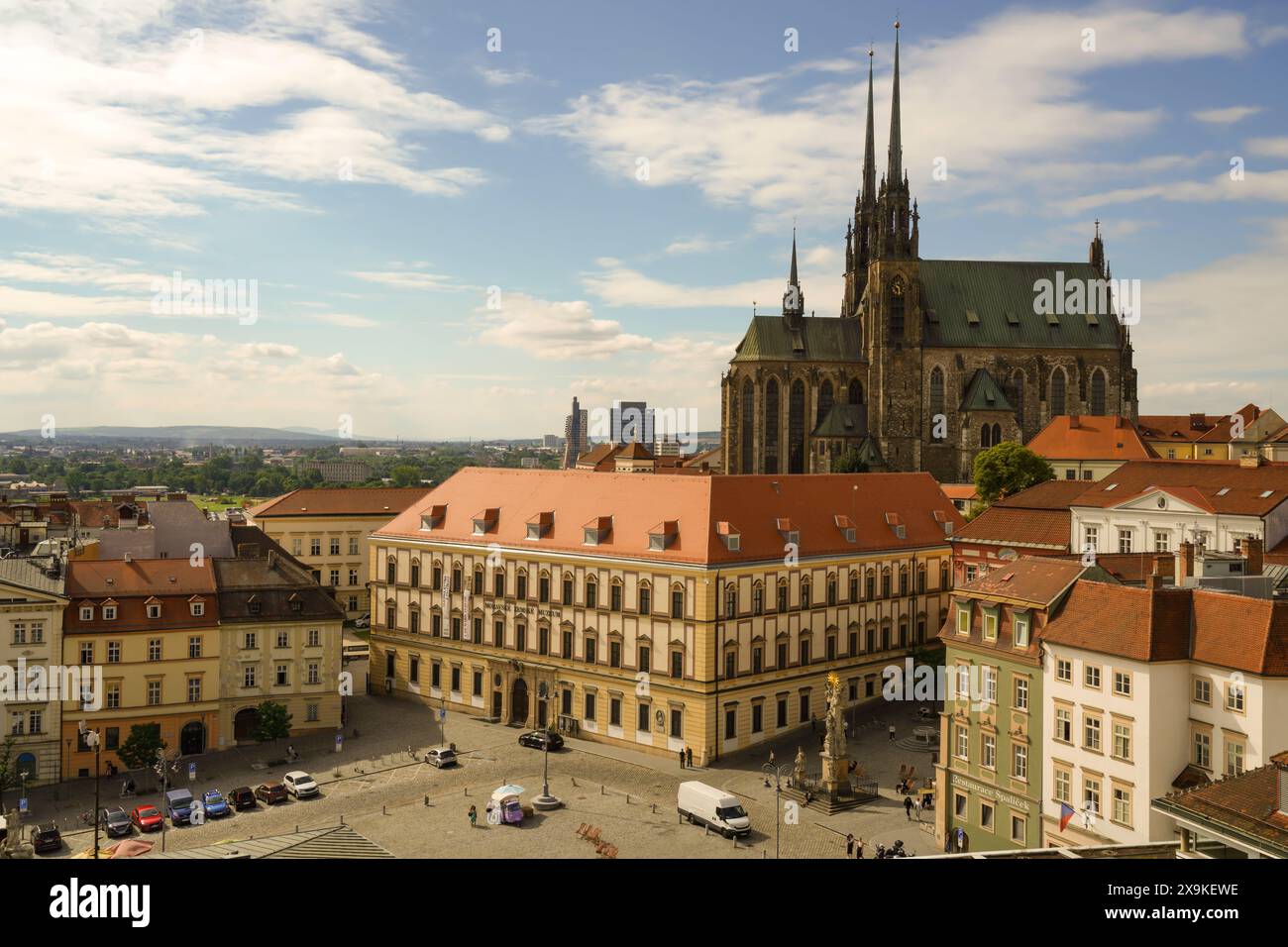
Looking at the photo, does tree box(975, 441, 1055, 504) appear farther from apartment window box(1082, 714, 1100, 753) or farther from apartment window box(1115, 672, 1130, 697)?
apartment window box(1115, 672, 1130, 697)

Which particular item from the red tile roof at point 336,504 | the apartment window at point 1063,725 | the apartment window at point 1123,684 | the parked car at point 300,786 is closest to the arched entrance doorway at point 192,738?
the parked car at point 300,786

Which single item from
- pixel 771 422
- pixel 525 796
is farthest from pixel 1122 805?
pixel 771 422

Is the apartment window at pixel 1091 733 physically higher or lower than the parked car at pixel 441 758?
higher

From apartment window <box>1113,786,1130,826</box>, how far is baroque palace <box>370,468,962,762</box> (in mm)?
23947

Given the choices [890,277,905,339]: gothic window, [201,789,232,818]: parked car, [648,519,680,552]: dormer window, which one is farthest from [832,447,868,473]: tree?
[201,789,232,818]: parked car

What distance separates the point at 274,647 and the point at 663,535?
2282 cm

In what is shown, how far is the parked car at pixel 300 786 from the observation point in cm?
5156

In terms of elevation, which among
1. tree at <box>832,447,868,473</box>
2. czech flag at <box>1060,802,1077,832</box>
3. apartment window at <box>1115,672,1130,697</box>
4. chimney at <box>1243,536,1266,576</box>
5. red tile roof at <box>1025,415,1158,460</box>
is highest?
red tile roof at <box>1025,415,1158,460</box>

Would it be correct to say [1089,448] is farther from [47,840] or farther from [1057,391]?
[47,840]

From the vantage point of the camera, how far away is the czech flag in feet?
132

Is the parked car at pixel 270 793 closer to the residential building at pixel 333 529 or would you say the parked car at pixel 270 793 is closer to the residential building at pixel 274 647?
the residential building at pixel 274 647

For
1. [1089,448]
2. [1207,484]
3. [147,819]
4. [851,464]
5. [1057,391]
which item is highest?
[1057,391]

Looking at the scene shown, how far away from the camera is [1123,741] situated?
3891 centimetres

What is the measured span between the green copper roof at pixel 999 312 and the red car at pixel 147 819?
355 feet
